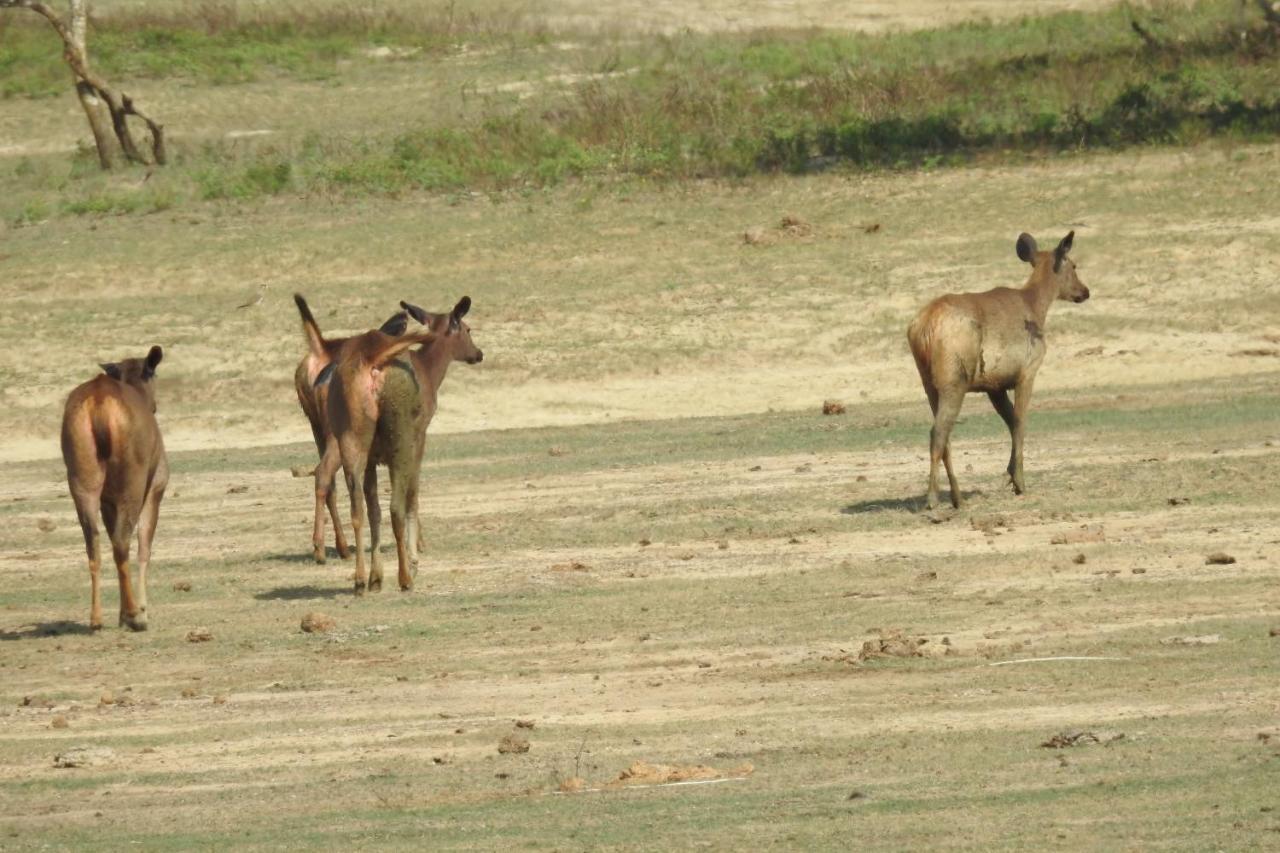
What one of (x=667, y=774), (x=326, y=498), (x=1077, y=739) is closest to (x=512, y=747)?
(x=667, y=774)

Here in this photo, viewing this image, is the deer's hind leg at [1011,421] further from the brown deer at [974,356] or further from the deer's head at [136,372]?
the deer's head at [136,372]

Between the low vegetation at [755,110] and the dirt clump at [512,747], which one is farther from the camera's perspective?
the low vegetation at [755,110]

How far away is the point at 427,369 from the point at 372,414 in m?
1.59

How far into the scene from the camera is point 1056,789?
10.4 meters

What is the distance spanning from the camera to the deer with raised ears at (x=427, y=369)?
16.6 meters

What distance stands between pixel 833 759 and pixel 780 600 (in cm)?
435

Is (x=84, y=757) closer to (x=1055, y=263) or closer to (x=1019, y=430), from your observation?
(x=1019, y=430)

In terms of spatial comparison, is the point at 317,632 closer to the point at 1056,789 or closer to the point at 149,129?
the point at 1056,789

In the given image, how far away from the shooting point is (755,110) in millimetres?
36406

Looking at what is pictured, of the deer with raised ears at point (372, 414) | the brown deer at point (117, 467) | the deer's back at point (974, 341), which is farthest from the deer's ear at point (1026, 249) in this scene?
the brown deer at point (117, 467)

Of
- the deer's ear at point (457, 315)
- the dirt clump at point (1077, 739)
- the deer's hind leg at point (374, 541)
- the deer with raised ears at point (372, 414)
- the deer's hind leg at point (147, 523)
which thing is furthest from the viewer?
the deer's ear at point (457, 315)

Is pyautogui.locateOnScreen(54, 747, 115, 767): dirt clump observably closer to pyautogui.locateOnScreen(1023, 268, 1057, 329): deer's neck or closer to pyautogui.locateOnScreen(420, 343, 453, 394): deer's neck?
pyautogui.locateOnScreen(420, 343, 453, 394): deer's neck

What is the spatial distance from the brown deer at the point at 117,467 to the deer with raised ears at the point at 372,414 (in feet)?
4.07

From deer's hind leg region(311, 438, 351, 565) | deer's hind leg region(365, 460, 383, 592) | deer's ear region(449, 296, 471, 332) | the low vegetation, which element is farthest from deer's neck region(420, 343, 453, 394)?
the low vegetation
